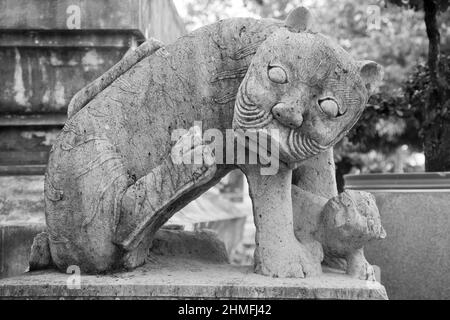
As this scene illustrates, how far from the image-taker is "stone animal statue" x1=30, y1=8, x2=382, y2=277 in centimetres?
230

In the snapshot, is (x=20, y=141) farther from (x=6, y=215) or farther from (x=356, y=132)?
(x=356, y=132)

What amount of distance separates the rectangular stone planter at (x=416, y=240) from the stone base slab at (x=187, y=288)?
1.16 metres

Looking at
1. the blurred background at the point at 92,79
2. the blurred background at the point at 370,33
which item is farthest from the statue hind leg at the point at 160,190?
the blurred background at the point at 370,33

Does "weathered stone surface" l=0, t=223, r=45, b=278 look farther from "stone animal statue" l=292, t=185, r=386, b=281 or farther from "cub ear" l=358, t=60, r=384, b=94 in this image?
"cub ear" l=358, t=60, r=384, b=94

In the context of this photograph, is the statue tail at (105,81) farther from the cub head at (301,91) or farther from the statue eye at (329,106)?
the statue eye at (329,106)

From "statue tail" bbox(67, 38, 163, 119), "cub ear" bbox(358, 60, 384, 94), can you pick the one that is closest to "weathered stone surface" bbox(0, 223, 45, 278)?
"statue tail" bbox(67, 38, 163, 119)

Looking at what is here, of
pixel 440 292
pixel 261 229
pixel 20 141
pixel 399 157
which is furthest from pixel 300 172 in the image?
pixel 399 157

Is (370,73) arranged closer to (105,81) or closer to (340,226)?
(340,226)

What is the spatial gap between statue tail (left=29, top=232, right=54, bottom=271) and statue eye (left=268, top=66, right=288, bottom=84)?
1205mm

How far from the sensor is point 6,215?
3488 millimetres

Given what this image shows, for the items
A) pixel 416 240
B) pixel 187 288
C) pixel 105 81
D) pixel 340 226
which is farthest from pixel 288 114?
pixel 416 240

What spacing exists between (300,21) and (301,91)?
294 millimetres

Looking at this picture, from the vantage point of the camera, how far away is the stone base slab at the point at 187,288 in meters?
Result: 2.23
